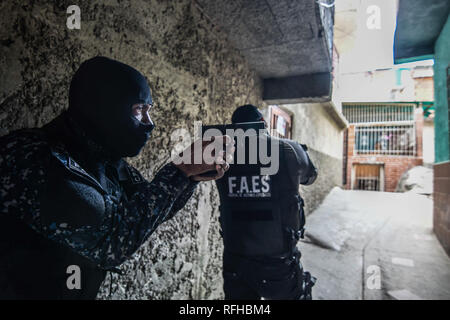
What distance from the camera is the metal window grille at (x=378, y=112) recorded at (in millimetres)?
11906

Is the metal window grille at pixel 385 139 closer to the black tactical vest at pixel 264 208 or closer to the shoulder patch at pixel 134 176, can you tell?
the black tactical vest at pixel 264 208

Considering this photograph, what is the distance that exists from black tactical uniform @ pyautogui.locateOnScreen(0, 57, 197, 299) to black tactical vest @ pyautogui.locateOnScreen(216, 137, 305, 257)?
2.55 feet

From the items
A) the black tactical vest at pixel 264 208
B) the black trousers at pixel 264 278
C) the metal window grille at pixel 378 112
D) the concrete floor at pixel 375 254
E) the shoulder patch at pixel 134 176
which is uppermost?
the metal window grille at pixel 378 112

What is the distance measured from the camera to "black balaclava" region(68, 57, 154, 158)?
78 centimetres

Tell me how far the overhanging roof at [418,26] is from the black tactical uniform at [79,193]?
3833mm

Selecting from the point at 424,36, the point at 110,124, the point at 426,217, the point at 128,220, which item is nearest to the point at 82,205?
the point at 128,220

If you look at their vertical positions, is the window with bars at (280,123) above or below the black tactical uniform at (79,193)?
above

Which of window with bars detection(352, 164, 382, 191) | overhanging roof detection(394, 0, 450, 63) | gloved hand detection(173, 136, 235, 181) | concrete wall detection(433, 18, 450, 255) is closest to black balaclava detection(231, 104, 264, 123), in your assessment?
A: gloved hand detection(173, 136, 235, 181)

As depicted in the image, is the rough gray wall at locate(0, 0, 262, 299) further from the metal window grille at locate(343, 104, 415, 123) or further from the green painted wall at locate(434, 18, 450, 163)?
the metal window grille at locate(343, 104, 415, 123)

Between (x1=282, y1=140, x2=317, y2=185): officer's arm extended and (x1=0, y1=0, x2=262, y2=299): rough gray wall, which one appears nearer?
(x1=0, y1=0, x2=262, y2=299): rough gray wall

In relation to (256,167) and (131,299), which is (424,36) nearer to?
(256,167)

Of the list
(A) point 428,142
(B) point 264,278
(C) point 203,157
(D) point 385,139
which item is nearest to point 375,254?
(B) point 264,278

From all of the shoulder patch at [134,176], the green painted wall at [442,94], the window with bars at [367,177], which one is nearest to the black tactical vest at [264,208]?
the shoulder patch at [134,176]

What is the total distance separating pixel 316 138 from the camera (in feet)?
20.1
